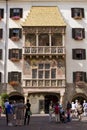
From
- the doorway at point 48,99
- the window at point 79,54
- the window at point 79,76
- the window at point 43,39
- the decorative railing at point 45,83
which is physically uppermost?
the window at point 43,39

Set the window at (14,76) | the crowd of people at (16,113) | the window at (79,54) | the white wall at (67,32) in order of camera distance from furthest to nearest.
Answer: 1. the window at (79,54)
2. the white wall at (67,32)
3. the window at (14,76)
4. the crowd of people at (16,113)

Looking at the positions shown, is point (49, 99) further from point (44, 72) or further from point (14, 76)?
point (14, 76)

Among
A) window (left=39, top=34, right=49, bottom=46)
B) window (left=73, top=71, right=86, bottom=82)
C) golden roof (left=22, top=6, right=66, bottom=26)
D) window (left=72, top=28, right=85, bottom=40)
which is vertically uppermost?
golden roof (left=22, top=6, right=66, bottom=26)

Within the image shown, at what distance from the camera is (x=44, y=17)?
163ft

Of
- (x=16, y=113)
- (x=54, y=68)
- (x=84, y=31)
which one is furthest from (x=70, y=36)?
(x=16, y=113)

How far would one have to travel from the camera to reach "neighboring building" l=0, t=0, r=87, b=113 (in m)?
48.0

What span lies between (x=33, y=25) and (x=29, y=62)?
5.36 meters

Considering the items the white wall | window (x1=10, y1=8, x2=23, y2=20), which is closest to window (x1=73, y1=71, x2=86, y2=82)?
the white wall

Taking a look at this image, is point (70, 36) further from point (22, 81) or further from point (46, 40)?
point (22, 81)

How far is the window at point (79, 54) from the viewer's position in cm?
4912

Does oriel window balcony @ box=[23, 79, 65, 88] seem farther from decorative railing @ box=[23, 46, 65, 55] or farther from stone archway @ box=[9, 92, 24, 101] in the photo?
decorative railing @ box=[23, 46, 65, 55]

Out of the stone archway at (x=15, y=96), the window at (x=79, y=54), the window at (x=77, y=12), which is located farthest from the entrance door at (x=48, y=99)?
the window at (x=77, y=12)

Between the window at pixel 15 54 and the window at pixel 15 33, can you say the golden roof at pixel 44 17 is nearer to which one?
the window at pixel 15 33

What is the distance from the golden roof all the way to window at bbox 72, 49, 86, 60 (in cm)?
439
